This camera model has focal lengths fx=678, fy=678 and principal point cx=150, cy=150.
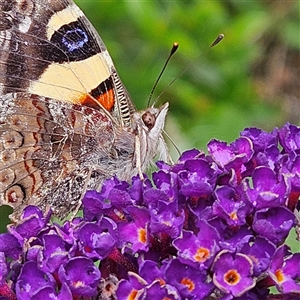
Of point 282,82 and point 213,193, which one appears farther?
point 282,82

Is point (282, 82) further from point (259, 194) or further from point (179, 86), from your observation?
point (259, 194)

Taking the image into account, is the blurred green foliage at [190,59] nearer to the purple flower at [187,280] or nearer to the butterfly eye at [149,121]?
the butterfly eye at [149,121]

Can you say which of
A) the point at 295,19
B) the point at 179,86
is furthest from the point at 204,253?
the point at 295,19

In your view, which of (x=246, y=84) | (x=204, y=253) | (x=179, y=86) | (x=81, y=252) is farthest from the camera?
(x=246, y=84)

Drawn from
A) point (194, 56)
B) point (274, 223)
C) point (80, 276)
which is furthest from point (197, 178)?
point (194, 56)

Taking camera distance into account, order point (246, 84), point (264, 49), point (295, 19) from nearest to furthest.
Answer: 1. point (246, 84)
2. point (295, 19)
3. point (264, 49)

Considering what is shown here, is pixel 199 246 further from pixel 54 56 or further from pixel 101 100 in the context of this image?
pixel 54 56
